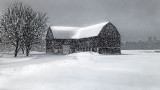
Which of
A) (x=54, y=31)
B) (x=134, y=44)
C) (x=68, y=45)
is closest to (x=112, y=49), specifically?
(x=68, y=45)

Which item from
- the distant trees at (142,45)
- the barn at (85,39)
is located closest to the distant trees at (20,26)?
the barn at (85,39)

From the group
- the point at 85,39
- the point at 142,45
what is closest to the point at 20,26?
the point at 85,39

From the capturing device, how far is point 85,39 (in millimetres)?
47406

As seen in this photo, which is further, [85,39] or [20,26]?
[85,39]

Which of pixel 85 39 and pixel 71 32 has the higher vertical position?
pixel 71 32

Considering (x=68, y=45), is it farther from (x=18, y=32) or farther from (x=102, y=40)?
(x=18, y=32)

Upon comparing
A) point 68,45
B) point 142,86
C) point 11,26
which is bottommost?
point 142,86

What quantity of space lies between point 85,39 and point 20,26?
16.6m

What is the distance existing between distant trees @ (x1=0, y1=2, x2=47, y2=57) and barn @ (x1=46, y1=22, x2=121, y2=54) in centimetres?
863

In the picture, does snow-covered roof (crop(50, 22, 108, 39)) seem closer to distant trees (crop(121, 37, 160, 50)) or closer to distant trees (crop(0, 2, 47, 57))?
distant trees (crop(0, 2, 47, 57))

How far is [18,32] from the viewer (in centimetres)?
3766

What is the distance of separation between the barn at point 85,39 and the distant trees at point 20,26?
8630mm

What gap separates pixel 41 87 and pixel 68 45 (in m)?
42.8

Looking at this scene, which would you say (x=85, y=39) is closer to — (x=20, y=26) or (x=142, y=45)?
(x=20, y=26)
